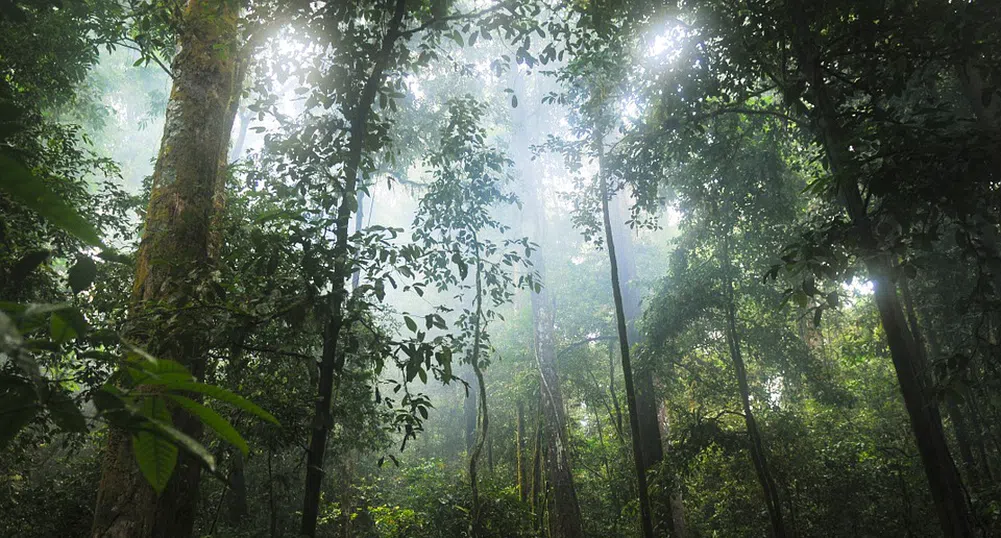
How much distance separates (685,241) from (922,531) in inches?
185

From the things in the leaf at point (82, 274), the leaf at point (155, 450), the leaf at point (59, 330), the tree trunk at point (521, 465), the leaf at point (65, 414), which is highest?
the tree trunk at point (521, 465)

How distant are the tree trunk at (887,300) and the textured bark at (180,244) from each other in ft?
9.63

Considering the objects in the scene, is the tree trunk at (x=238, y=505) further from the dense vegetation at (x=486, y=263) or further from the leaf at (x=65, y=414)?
the leaf at (x=65, y=414)

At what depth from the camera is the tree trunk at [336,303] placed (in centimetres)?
211

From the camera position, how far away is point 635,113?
562 cm

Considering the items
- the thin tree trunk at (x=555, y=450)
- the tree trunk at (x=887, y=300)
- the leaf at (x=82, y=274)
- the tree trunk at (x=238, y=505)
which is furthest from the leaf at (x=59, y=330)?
the tree trunk at (x=238, y=505)

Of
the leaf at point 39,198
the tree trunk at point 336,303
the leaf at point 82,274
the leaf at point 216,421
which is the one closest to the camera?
the leaf at point 39,198

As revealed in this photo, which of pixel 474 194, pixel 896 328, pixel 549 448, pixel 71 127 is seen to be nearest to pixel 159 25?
pixel 71 127

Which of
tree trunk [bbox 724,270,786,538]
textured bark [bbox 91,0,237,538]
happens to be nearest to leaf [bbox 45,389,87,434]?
textured bark [bbox 91,0,237,538]

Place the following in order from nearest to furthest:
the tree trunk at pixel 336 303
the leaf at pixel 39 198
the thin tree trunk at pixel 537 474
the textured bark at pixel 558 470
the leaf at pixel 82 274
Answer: the leaf at pixel 39 198
the leaf at pixel 82 274
the tree trunk at pixel 336 303
the textured bark at pixel 558 470
the thin tree trunk at pixel 537 474

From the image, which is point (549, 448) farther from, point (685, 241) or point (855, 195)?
point (855, 195)

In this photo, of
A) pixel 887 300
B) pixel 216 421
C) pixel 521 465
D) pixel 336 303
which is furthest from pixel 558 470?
pixel 216 421

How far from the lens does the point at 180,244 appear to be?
3193mm

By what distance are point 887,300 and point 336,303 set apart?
2.50 m
